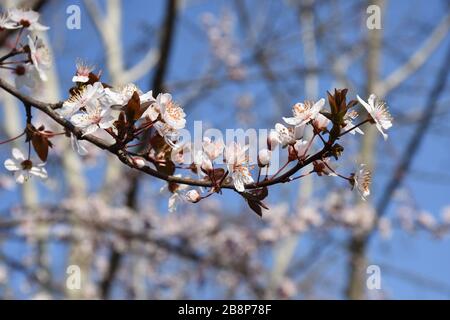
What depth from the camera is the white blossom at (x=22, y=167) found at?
1257 mm

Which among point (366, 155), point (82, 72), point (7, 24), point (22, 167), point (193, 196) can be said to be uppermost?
point (366, 155)

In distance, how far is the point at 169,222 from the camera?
475 cm

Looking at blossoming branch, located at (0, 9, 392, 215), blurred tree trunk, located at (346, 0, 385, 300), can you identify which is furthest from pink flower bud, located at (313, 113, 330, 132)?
blurred tree trunk, located at (346, 0, 385, 300)

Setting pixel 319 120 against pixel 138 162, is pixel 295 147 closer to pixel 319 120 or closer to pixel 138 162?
pixel 319 120

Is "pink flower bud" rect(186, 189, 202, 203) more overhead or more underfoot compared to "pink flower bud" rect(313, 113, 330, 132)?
more underfoot

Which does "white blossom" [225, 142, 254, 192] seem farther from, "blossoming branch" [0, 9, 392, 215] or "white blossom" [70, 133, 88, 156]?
"white blossom" [70, 133, 88, 156]

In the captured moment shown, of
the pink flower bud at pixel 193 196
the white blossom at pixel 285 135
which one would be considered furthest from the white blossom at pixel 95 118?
the white blossom at pixel 285 135

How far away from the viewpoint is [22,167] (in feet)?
4.16

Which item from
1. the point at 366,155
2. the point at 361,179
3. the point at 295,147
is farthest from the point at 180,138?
the point at 366,155

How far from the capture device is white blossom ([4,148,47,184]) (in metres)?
1.26
